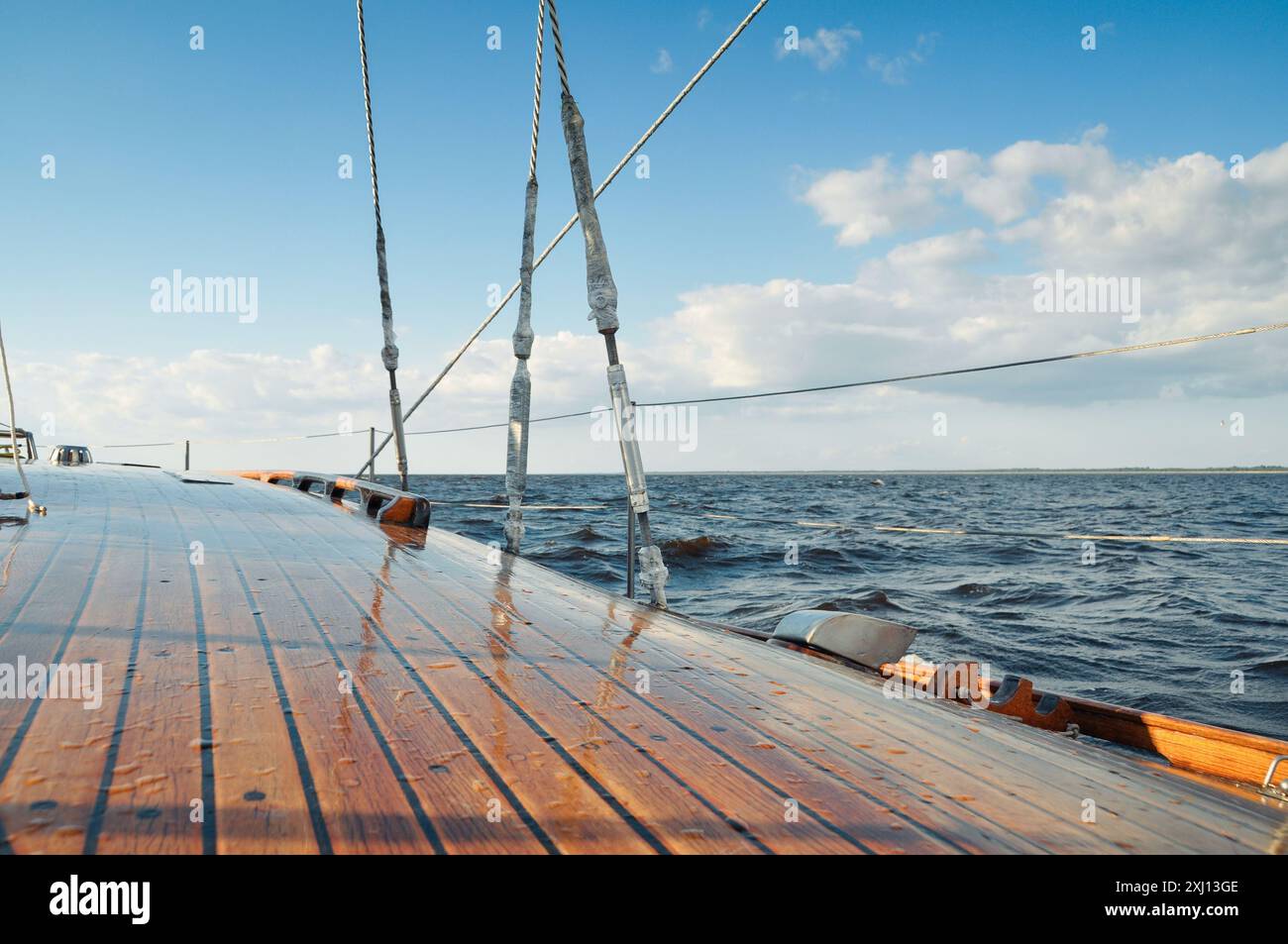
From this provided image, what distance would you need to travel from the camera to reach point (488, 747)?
172cm

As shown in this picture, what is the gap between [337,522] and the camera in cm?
570

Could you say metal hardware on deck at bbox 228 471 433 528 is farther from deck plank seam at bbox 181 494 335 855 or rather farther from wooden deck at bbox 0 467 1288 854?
deck plank seam at bbox 181 494 335 855

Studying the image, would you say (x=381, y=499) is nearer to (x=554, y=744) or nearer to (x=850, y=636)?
(x=850, y=636)

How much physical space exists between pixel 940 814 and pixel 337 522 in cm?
500

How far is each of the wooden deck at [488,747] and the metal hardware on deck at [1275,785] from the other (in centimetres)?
13

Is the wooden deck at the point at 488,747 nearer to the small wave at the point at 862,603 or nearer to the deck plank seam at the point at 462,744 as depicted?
the deck plank seam at the point at 462,744

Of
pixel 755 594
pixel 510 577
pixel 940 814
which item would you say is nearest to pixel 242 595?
pixel 510 577

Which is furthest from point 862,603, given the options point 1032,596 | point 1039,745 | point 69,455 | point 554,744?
point 69,455

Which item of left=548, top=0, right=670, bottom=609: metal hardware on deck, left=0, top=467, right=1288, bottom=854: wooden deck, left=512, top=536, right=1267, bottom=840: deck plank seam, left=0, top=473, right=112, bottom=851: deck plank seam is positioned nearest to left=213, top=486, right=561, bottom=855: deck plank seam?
left=0, top=467, right=1288, bottom=854: wooden deck

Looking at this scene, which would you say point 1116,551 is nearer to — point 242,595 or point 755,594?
point 755,594

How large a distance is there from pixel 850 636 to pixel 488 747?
85.0 inches

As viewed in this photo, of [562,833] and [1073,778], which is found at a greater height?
[562,833]

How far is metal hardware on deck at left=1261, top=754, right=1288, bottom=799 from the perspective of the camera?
87.2 inches

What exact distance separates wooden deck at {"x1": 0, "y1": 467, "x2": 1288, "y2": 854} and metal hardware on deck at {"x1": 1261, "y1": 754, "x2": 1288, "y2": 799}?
13cm
